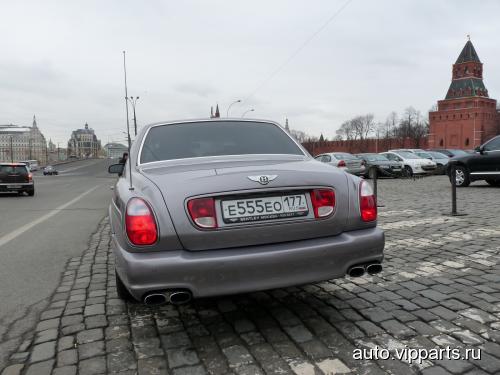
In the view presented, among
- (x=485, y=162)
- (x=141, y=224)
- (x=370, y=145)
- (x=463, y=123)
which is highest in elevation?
(x=463, y=123)

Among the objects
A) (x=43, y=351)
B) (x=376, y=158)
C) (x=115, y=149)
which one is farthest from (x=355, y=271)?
(x=115, y=149)

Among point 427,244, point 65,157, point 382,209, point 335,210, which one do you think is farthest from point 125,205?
point 65,157

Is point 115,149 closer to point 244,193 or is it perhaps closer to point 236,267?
point 244,193

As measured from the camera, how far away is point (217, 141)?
4.02 m

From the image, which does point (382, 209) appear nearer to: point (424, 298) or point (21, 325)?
point (424, 298)

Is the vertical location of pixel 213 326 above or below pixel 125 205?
below

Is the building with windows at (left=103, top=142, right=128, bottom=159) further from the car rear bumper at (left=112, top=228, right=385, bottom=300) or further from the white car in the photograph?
the car rear bumper at (left=112, top=228, right=385, bottom=300)

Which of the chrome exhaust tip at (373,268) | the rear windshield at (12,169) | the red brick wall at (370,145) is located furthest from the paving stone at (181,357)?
the red brick wall at (370,145)

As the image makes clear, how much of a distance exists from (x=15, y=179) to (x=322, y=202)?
61.9ft

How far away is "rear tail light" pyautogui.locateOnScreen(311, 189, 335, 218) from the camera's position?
3.07 metres

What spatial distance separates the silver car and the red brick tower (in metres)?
95.5

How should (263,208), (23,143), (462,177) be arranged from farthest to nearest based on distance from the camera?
(23,143)
(462,177)
(263,208)

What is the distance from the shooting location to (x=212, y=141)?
4012 millimetres

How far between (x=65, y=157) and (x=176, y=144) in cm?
15150
